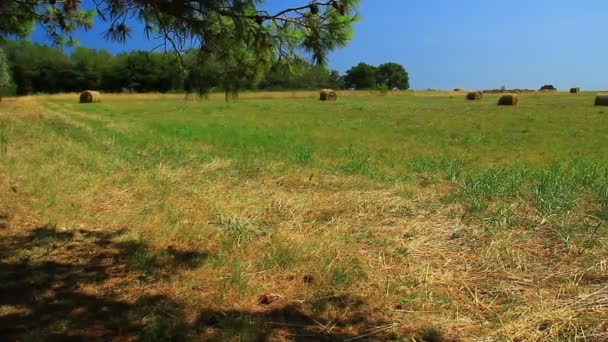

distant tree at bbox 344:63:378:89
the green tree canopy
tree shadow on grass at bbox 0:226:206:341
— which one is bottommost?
tree shadow on grass at bbox 0:226:206:341

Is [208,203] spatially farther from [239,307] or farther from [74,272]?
[239,307]

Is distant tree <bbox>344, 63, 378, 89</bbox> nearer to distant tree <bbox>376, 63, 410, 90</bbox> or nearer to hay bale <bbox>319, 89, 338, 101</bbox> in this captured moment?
distant tree <bbox>376, 63, 410, 90</bbox>

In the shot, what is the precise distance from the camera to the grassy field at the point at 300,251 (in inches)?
135

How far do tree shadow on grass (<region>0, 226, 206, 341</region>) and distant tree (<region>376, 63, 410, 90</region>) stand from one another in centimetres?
12978

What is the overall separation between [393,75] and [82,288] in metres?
135

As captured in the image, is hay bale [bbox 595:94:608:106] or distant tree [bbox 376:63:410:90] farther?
distant tree [bbox 376:63:410:90]

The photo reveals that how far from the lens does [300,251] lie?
4602mm

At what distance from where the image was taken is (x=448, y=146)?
39.8 feet

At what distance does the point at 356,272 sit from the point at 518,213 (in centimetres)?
213

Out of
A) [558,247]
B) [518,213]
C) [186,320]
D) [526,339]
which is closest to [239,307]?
[186,320]

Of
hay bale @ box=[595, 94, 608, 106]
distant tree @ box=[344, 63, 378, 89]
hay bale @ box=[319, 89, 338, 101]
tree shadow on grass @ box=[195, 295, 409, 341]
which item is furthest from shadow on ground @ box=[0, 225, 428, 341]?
distant tree @ box=[344, 63, 378, 89]

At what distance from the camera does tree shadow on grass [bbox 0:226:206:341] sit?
338 centimetres

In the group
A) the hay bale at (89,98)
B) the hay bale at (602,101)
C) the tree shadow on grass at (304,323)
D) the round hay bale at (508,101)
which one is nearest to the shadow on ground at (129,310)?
the tree shadow on grass at (304,323)

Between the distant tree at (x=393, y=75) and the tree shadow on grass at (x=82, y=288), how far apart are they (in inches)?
5110
